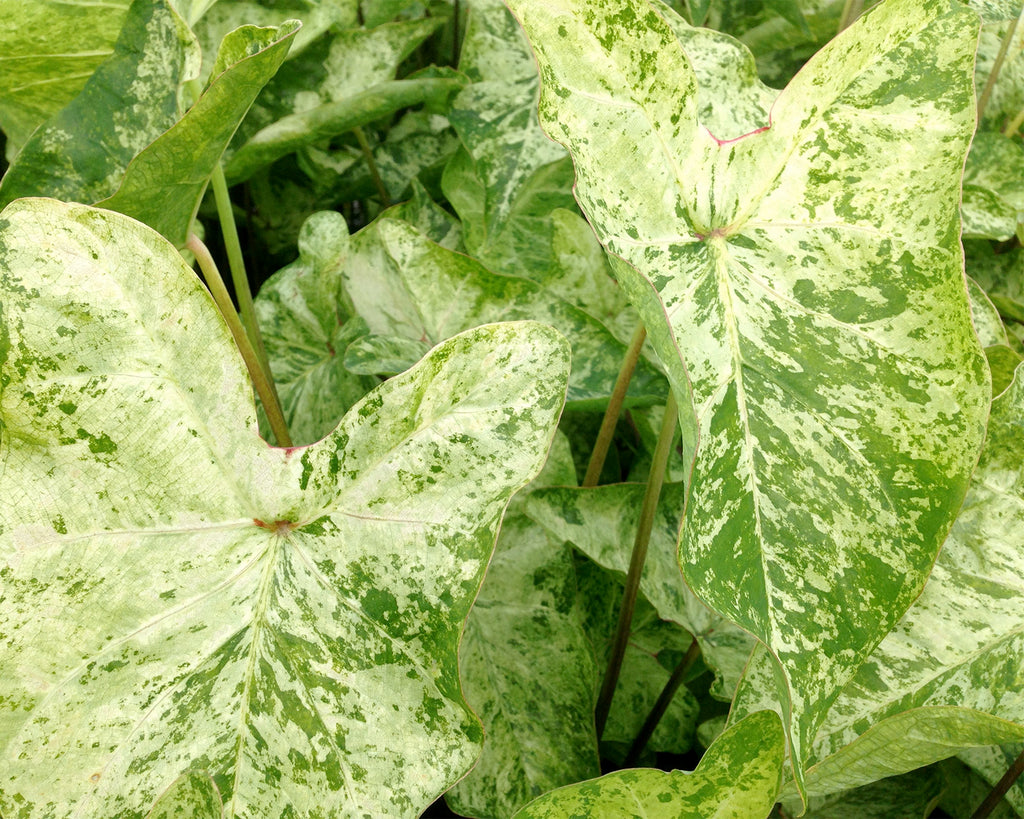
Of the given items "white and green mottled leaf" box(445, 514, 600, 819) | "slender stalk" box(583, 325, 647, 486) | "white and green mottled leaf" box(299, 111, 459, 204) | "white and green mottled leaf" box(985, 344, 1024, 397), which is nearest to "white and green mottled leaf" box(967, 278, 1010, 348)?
"white and green mottled leaf" box(985, 344, 1024, 397)

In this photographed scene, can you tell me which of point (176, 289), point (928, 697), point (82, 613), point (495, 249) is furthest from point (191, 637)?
point (495, 249)

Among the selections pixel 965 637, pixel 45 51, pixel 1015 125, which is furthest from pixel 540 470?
pixel 1015 125

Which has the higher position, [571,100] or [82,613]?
[571,100]

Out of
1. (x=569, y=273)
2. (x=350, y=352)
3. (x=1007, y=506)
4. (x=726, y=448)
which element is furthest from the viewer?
(x=569, y=273)

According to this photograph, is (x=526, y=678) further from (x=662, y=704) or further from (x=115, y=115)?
(x=115, y=115)

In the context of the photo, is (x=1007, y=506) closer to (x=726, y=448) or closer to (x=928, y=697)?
(x=928, y=697)

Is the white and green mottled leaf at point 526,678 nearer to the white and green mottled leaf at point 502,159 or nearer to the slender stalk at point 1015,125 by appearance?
the white and green mottled leaf at point 502,159

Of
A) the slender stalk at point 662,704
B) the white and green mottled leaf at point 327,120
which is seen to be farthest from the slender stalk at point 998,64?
the slender stalk at point 662,704
